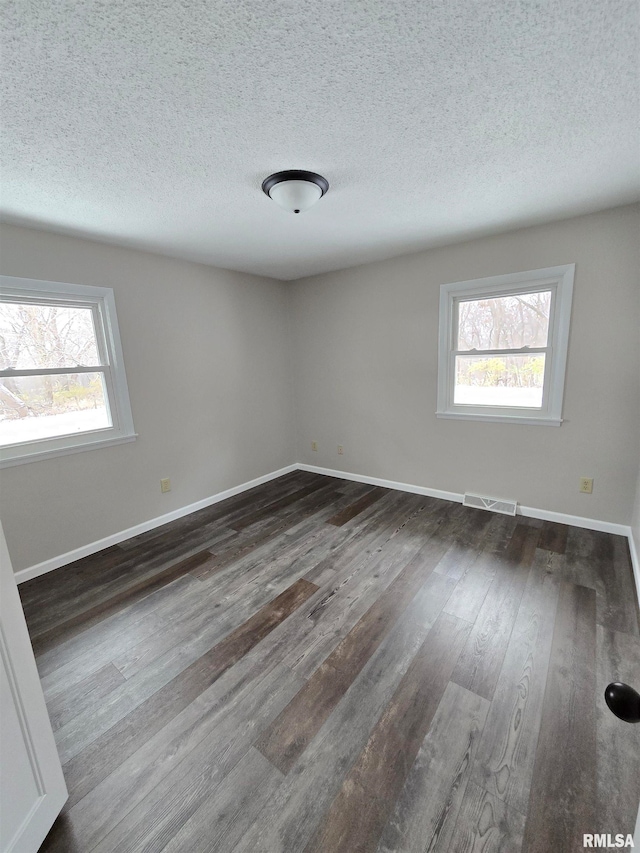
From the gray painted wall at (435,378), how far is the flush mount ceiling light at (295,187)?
1.70 metres

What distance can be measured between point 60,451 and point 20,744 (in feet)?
6.70

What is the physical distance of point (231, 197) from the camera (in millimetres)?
2047

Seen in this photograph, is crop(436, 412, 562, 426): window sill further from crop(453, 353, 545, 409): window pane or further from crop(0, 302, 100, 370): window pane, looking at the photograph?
crop(0, 302, 100, 370): window pane

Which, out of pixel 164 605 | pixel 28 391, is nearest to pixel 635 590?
pixel 164 605

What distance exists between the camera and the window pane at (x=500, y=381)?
294 cm

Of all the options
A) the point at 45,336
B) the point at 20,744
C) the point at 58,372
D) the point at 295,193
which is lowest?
the point at 20,744

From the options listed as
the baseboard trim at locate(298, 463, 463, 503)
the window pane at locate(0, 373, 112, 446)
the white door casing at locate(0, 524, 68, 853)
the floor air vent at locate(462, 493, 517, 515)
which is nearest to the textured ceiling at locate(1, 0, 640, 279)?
the window pane at locate(0, 373, 112, 446)

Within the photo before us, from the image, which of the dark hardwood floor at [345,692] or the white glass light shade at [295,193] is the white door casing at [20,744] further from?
the white glass light shade at [295,193]

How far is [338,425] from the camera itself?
4180mm

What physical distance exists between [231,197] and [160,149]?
53cm

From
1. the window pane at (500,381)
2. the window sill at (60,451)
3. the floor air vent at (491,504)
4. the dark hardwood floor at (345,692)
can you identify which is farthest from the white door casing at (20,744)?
the window pane at (500,381)

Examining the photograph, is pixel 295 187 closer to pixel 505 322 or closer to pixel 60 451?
pixel 505 322

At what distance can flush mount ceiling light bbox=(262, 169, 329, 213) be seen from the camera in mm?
1797

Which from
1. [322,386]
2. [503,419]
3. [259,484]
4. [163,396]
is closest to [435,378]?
[503,419]
